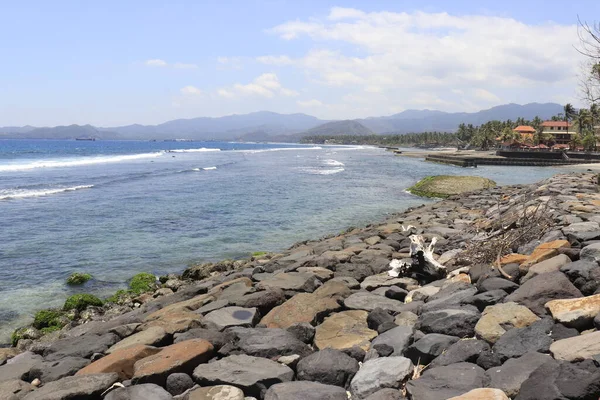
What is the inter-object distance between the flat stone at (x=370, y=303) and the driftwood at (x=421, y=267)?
1.24 m

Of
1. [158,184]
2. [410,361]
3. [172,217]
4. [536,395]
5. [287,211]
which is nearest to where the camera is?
[536,395]

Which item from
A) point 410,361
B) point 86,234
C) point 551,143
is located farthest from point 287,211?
point 551,143

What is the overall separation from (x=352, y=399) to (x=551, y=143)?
10084cm

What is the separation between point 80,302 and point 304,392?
25.8 feet

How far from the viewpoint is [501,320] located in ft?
15.4

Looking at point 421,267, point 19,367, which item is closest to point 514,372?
point 421,267

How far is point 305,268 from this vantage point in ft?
29.7

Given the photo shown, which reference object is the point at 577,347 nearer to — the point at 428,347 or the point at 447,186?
the point at 428,347

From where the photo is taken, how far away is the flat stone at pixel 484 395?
330 cm

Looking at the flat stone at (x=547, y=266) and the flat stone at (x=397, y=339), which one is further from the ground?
the flat stone at (x=547, y=266)

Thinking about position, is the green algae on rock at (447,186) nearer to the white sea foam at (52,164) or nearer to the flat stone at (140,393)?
the flat stone at (140,393)

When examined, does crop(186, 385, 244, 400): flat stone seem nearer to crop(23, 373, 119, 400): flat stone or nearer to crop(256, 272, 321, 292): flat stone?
crop(23, 373, 119, 400): flat stone

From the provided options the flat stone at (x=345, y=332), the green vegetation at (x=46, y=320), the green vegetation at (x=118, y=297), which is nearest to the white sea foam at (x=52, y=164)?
the green vegetation at (x=118, y=297)

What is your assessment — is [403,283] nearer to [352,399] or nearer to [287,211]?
[352,399]
